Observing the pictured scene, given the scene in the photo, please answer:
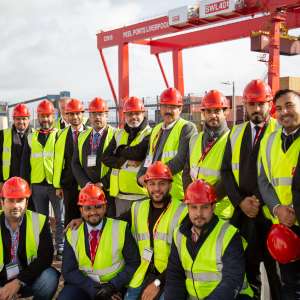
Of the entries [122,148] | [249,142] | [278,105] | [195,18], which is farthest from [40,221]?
[195,18]

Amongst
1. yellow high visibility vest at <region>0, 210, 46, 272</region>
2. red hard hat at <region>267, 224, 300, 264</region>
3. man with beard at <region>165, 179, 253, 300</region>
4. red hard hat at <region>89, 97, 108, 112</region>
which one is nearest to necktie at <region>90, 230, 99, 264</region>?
yellow high visibility vest at <region>0, 210, 46, 272</region>

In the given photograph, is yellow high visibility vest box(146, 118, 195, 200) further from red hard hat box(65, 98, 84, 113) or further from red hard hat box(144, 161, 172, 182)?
red hard hat box(65, 98, 84, 113)

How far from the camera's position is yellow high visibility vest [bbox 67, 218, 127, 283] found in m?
3.86

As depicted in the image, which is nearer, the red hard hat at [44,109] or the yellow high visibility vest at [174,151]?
the yellow high visibility vest at [174,151]

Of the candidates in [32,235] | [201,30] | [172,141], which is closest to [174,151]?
[172,141]

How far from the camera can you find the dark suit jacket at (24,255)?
154 inches

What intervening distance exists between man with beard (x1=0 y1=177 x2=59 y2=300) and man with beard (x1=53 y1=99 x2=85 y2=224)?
1.49 metres

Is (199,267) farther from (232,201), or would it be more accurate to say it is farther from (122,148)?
(122,148)

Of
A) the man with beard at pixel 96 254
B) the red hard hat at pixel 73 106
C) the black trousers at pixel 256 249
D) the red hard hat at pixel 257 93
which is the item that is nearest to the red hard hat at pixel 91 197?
the man with beard at pixel 96 254

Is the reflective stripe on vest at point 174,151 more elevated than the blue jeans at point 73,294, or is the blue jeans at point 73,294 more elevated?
the reflective stripe on vest at point 174,151

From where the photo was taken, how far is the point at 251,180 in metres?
3.67

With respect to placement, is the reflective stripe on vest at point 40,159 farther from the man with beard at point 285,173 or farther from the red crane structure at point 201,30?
the red crane structure at point 201,30

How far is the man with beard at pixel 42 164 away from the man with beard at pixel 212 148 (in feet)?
7.46

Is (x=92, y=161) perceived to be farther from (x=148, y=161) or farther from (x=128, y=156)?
(x=148, y=161)
